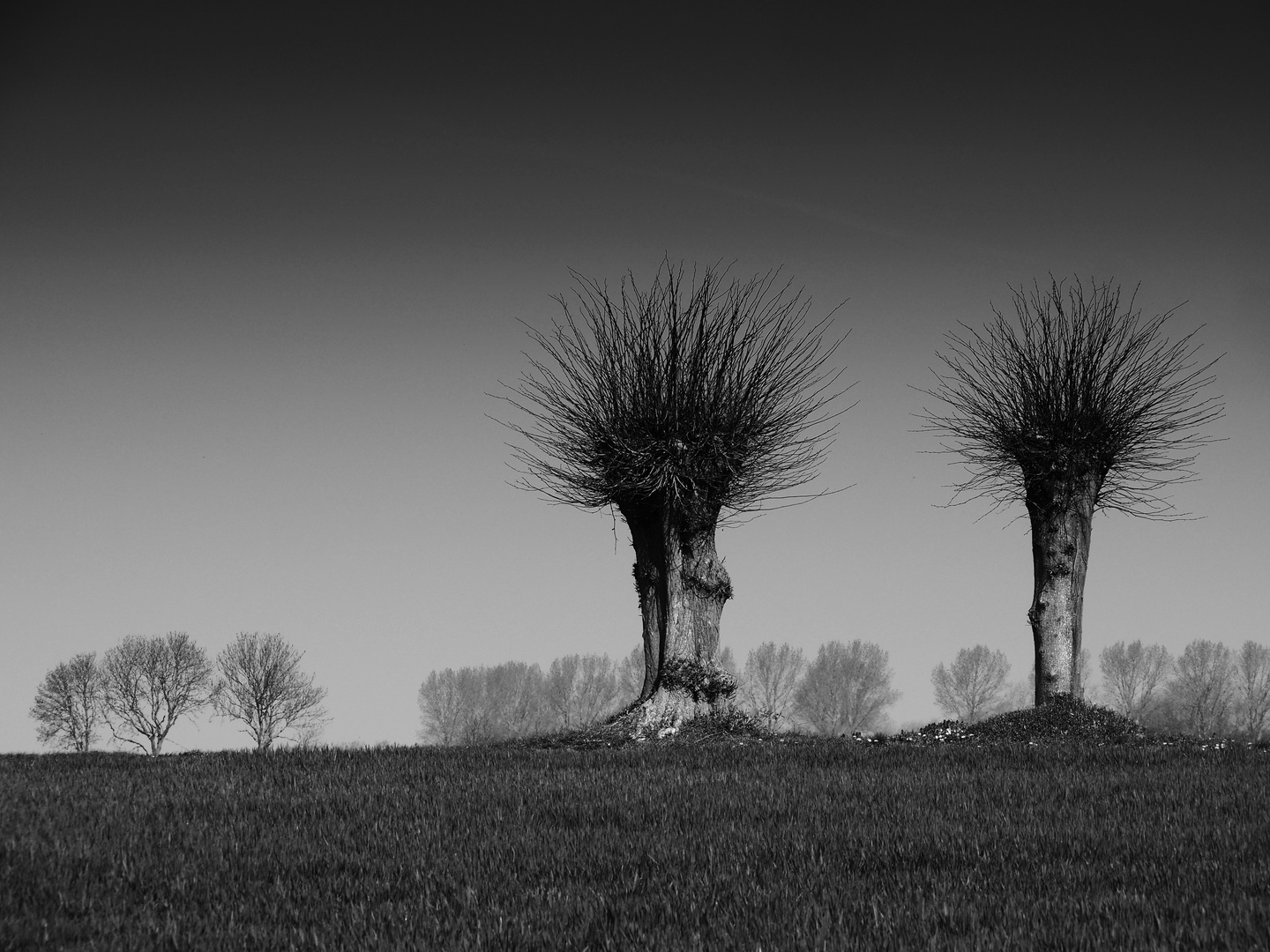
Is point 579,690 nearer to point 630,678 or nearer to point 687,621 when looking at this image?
point 630,678

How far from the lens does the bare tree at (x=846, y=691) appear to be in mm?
77500

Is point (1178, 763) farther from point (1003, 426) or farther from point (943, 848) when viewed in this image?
point (1003, 426)

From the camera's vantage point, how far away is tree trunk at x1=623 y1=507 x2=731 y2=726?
64.5 feet

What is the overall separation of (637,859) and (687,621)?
1228 centimetres

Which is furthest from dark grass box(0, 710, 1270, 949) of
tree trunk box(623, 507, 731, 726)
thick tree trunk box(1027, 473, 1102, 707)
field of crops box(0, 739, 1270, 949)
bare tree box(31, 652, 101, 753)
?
bare tree box(31, 652, 101, 753)

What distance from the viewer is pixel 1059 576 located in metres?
23.9

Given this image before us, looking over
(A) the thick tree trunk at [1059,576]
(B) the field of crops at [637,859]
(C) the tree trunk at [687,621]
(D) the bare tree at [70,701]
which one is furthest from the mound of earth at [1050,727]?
(D) the bare tree at [70,701]

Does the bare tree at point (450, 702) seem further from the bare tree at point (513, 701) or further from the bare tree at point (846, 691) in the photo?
the bare tree at point (846, 691)

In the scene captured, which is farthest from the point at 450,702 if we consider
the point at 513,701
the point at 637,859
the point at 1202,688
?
the point at 637,859

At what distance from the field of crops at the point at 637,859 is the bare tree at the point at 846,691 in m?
67.6

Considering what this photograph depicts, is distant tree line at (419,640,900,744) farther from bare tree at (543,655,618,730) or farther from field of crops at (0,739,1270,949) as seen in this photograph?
field of crops at (0,739,1270,949)

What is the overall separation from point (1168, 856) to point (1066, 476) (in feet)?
59.1

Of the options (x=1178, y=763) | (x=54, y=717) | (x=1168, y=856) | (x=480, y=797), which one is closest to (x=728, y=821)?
(x=480, y=797)

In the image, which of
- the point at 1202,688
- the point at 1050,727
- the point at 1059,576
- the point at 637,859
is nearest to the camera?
the point at 637,859
